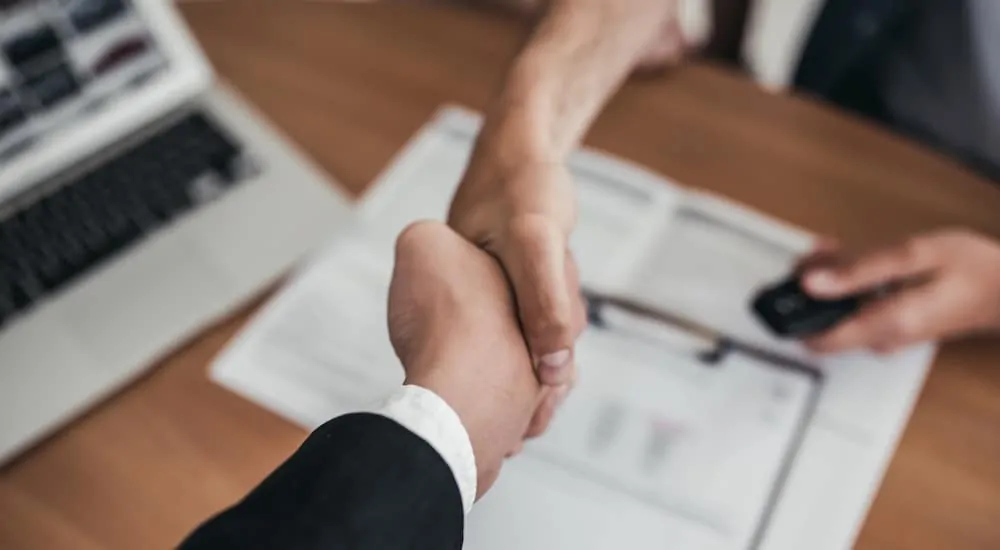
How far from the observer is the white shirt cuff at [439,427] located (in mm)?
425

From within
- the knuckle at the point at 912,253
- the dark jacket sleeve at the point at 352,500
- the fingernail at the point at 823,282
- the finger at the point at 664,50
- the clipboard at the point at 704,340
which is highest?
the finger at the point at 664,50

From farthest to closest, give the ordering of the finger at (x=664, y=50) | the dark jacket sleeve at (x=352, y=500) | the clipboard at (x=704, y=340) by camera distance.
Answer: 1. the finger at (x=664, y=50)
2. the clipboard at (x=704, y=340)
3. the dark jacket sleeve at (x=352, y=500)

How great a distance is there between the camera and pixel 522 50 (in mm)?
666

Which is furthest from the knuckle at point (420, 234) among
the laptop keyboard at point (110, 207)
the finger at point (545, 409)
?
the laptop keyboard at point (110, 207)

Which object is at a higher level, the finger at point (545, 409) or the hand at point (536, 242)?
the hand at point (536, 242)

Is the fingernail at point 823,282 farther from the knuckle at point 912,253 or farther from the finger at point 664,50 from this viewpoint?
the finger at point 664,50

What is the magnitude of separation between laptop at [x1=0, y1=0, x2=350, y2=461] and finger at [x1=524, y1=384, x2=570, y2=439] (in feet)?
0.80

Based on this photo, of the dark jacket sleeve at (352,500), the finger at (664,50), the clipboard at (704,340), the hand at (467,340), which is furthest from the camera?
the finger at (664,50)

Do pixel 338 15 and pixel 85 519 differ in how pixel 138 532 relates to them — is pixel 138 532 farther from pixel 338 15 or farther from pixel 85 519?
pixel 338 15

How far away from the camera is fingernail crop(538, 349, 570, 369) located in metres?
0.50

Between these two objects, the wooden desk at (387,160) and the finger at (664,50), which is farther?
the finger at (664,50)

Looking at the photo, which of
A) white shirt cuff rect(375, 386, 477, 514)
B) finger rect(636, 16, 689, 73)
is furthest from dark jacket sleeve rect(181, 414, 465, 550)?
finger rect(636, 16, 689, 73)

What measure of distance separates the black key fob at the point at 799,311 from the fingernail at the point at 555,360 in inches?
7.7

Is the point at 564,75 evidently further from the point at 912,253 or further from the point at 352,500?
the point at 352,500
